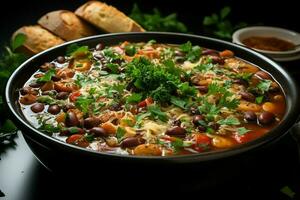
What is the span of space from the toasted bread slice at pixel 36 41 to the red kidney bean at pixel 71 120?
5.83 feet

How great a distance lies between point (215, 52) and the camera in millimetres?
4410

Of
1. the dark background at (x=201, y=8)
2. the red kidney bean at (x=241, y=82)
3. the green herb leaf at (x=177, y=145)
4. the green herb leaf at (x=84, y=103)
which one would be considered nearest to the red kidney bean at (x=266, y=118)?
the red kidney bean at (x=241, y=82)

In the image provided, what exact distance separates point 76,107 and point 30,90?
0.47m

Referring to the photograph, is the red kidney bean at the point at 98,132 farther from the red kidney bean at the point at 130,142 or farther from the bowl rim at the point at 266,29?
the bowl rim at the point at 266,29

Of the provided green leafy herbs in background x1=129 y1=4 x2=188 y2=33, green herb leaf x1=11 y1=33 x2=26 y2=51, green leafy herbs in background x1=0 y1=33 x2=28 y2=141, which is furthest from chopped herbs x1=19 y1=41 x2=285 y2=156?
green leafy herbs in background x1=129 y1=4 x2=188 y2=33

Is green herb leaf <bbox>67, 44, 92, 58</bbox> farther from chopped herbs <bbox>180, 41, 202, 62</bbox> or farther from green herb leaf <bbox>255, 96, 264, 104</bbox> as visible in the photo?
green herb leaf <bbox>255, 96, 264, 104</bbox>

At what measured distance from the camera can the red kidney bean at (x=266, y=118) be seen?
3.34 metres

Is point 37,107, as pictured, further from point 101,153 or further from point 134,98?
point 101,153

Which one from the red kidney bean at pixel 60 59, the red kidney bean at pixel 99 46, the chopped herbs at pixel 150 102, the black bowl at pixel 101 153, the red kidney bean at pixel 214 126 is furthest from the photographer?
the red kidney bean at pixel 99 46

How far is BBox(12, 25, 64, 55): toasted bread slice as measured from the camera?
4809mm

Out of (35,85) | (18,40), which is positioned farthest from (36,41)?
(35,85)

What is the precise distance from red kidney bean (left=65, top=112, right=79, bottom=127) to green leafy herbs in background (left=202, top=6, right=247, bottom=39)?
276 cm

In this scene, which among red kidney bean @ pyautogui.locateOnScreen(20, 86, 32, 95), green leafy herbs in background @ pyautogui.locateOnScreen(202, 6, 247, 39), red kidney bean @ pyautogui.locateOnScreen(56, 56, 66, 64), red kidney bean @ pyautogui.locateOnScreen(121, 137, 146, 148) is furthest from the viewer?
green leafy herbs in background @ pyautogui.locateOnScreen(202, 6, 247, 39)

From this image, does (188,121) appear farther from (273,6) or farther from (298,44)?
(273,6)
